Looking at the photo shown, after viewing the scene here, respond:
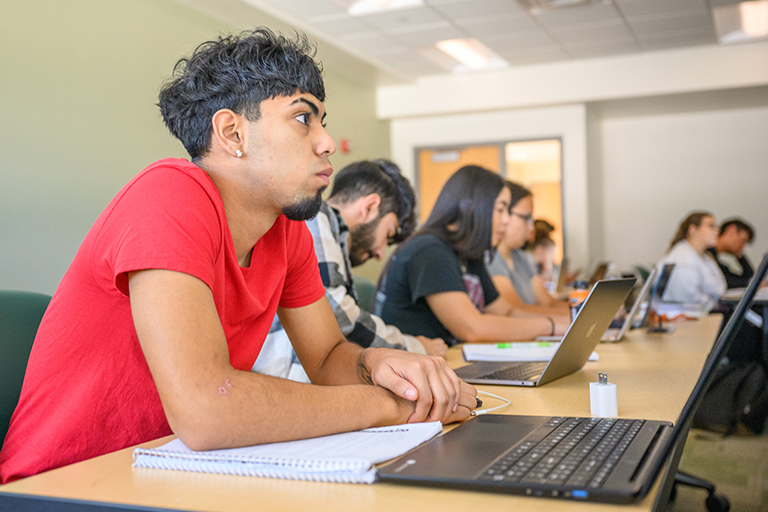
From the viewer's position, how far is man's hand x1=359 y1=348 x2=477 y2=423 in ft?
3.24

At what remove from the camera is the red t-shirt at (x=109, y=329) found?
0.88m

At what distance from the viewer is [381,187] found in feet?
7.11

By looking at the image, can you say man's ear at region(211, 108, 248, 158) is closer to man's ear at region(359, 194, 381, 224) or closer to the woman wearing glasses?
man's ear at region(359, 194, 381, 224)


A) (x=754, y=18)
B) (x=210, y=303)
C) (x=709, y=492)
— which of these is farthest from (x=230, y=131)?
(x=754, y=18)

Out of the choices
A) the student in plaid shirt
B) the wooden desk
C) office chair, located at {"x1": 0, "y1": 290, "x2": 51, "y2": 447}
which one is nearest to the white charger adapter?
the wooden desk

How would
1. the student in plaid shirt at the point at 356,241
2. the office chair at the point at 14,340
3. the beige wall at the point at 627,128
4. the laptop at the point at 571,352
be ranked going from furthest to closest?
the beige wall at the point at 627,128 < the student in plaid shirt at the point at 356,241 < the laptop at the point at 571,352 < the office chair at the point at 14,340

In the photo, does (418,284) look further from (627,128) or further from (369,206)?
(627,128)

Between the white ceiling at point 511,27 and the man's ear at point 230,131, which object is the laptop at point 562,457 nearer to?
the man's ear at point 230,131

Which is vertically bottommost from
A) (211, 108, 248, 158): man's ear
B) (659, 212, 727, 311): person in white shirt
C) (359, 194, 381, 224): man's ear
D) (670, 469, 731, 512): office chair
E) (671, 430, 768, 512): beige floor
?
(671, 430, 768, 512): beige floor

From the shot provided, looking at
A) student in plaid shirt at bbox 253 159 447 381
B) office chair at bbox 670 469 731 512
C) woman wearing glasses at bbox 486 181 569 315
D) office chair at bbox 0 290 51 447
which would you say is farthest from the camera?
woman wearing glasses at bbox 486 181 569 315

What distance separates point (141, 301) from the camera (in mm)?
836

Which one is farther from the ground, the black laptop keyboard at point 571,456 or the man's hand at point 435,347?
the black laptop keyboard at point 571,456

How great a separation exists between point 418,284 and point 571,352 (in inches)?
33.3

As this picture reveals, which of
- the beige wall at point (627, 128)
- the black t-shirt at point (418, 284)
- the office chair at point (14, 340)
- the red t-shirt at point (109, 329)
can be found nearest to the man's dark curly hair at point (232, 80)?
the red t-shirt at point (109, 329)
